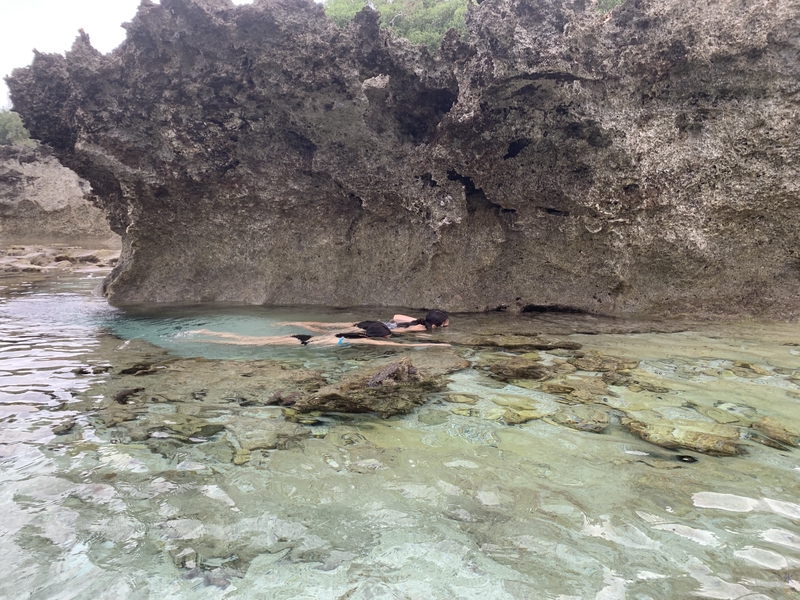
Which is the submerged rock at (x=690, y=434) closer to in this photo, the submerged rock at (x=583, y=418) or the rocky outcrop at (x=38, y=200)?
the submerged rock at (x=583, y=418)

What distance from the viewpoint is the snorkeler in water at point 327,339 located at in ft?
19.1

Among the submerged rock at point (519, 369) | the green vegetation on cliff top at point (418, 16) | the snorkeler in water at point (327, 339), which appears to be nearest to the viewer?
the submerged rock at point (519, 369)

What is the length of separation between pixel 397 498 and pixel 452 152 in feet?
18.6

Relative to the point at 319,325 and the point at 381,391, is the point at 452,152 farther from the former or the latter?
the point at 381,391

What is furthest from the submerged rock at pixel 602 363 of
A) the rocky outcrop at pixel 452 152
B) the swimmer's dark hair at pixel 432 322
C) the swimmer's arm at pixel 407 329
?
the rocky outcrop at pixel 452 152

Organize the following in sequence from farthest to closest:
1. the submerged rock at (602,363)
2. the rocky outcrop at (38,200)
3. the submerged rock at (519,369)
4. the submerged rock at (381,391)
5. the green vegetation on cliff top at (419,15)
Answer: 1. the rocky outcrop at (38,200)
2. the green vegetation on cliff top at (419,15)
3. the submerged rock at (602,363)
4. the submerged rock at (519,369)
5. the submerged rock at (381,391)

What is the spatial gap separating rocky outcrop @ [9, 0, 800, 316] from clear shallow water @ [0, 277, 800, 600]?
10.0ft

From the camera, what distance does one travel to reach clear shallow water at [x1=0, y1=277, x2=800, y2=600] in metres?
1.85

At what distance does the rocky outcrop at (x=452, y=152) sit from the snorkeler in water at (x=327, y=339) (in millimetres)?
2186

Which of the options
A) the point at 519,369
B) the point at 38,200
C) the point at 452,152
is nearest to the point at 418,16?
the point at 452,152

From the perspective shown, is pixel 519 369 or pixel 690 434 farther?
pixel 519 369

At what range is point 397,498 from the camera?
2402 millimetres

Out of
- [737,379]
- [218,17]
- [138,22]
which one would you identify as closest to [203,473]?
[737,379]

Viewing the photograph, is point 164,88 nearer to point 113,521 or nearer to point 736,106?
point 113,521
